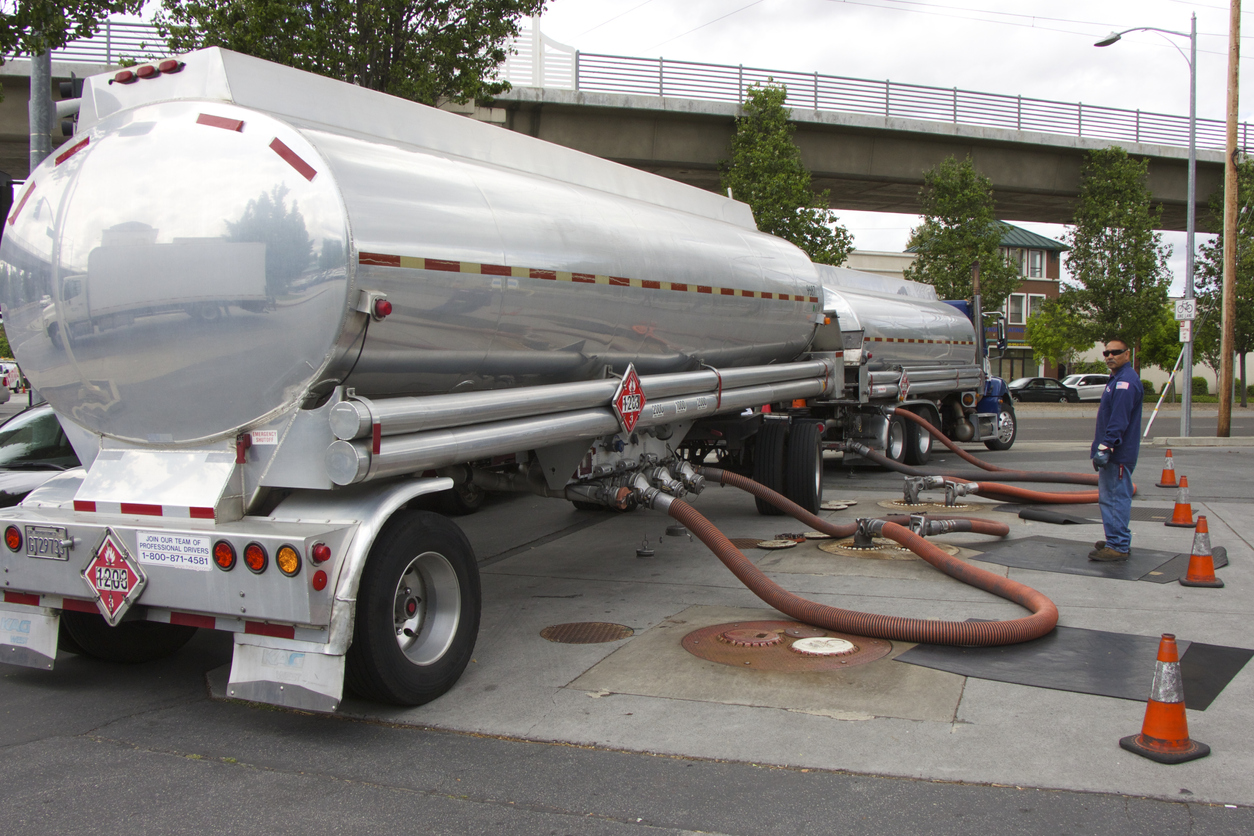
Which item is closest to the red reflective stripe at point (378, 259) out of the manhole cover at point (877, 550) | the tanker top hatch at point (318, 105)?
the tanker top hatch at point (318, 105)

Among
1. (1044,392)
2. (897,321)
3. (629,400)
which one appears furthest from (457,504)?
(1044,392)

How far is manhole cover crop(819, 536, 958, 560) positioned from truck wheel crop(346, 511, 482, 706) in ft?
14.5

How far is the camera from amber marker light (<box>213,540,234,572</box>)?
4.42 meters

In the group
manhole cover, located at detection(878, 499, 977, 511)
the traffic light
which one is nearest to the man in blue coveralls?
manhole cover, located at detection(878, 499, 977, 511)

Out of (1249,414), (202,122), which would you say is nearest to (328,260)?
(202,122)

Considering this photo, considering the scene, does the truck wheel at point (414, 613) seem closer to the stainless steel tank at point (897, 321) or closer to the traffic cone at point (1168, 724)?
the traffic cone at point (1168, 724)

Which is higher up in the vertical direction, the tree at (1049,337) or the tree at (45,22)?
the tree at (45,22)

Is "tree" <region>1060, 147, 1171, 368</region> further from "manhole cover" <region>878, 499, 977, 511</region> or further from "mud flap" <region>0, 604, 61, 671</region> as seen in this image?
"mud flap" <region>0, 604, 61, 671</region>

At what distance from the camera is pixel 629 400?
6.80 metres

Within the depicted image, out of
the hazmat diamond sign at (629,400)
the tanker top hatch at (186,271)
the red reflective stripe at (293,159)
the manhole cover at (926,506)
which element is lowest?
the manhole cover at (926,506)

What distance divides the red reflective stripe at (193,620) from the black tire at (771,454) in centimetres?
690

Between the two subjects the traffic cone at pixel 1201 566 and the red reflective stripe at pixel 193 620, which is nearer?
the red reflective stripe at pixel 193 620

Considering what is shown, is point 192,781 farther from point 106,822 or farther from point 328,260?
point 328,260

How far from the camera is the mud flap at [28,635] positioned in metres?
5.01
